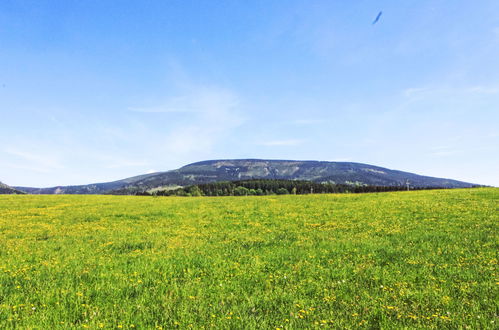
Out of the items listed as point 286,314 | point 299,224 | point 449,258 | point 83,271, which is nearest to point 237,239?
point 299,224

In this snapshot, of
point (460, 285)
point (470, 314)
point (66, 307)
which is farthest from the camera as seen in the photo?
point (460, 285)

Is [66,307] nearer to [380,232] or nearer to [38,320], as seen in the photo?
[38,320]

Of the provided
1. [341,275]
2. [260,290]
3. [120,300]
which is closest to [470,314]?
[341,275]

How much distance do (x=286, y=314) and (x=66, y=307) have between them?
5.80 metres

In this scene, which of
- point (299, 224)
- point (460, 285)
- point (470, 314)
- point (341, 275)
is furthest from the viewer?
point (299, 224)

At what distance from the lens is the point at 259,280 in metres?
8.82

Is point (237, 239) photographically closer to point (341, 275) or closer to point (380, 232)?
point (341, 275)

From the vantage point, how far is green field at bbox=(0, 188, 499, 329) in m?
6.39

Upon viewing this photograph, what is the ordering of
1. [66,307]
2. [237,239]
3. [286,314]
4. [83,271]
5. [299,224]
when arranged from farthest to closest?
1. [299,224]
2. [237,239]
3. [83,271]
4. [66,307]
5. [286,314]

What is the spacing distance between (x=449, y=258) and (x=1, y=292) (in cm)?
1527

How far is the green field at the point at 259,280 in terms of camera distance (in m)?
6.39

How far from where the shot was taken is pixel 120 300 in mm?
7453

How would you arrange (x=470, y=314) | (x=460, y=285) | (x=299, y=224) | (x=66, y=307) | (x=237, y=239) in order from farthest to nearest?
1. (x=299, y=224)
2. (x=237, y=239)
3. (x=460, y=285)
4. (x=66, y=307)
5. (x=470, y=314)

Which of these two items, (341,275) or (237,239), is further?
(237,239)
